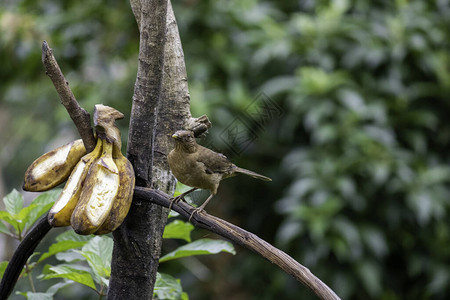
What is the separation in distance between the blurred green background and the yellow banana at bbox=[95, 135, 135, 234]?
58.3 inches

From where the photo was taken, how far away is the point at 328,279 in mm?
2453

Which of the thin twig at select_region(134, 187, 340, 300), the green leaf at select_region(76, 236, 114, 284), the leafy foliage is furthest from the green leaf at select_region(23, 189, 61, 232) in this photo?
the thin twig at select_region(134, 187, 340, 300)

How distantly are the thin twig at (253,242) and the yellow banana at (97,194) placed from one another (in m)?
0.05

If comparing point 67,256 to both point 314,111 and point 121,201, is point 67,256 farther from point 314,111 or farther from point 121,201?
point 314,111

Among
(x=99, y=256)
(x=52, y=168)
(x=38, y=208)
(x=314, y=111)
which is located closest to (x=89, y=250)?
(x=99, y=256)

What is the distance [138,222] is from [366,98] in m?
1.93

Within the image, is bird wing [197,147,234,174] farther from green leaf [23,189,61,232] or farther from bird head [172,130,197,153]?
green leaf [23,189,61,232]

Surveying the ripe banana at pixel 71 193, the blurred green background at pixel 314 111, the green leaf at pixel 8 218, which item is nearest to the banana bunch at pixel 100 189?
the ripe banana at pixel 71 193

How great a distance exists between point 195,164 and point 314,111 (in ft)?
4.80

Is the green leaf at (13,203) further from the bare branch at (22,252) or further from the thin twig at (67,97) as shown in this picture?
the thin twig at (67,97)

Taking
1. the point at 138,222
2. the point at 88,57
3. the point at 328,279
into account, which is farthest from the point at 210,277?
the point at 138,222

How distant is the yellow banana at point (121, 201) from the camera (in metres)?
0.76

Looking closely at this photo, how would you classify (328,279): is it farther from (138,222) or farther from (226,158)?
(138,222)

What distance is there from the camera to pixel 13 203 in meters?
1.08
